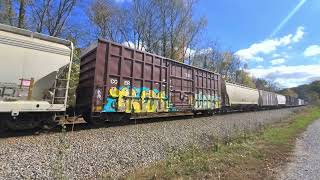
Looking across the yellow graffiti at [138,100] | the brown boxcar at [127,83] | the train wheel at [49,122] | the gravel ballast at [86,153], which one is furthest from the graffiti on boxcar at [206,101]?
the train wheel at [49,122]

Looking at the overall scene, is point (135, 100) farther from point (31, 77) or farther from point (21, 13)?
point (21, 13)

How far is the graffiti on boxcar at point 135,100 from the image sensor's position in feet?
42.2

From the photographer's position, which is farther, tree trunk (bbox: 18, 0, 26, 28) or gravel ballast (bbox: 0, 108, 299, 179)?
tree trunk (bbox: 18, 0, 26, 28)

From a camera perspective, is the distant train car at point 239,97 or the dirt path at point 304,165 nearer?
the dirt path at point 304,165

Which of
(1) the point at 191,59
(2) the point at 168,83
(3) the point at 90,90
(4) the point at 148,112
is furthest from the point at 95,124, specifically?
(1) the point at 191,59

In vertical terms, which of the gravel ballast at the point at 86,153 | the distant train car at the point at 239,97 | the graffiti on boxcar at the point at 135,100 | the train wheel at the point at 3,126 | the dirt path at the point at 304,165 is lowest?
the dirt path at the point at 304,165

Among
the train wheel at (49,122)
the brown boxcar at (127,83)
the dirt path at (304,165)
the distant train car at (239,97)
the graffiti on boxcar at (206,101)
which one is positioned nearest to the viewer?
the dirt path at (304,165)

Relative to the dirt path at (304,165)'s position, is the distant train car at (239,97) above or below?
above

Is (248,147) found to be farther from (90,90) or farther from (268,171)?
(90,90)

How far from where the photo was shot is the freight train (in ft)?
31.1

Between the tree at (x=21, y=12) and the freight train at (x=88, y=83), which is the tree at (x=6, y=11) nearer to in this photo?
the tree at (x=21, y=12)

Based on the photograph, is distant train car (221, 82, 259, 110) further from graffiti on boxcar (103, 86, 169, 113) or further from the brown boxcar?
graffiti on boxcar (103, 86, 169, 113)

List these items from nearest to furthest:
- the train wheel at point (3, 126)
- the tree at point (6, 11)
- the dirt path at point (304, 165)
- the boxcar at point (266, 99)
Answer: the dirt path at point (304, 165), the train wheel at point (3, 126), the tree at point (6, 11), the boxcar at point (266, 99)

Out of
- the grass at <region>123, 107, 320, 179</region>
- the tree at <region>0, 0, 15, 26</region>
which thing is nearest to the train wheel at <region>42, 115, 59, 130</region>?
the grass at <region>123, 107, 320, 179</region>
